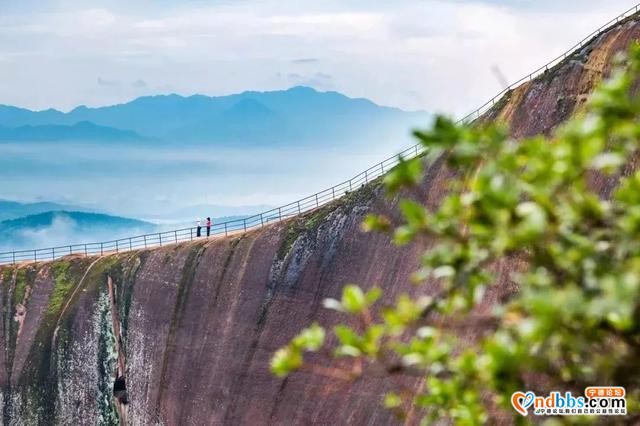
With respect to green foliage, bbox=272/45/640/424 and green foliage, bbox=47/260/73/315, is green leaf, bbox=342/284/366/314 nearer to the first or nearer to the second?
green foliage, bbox=272/45/640/424

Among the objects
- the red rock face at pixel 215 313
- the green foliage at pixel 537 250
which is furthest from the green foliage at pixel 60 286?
the green foliage at pixel 537 250

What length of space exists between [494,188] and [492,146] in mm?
773

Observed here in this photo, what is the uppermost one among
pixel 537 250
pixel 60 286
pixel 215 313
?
pixel 60 286

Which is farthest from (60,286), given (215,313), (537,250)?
(537,250)

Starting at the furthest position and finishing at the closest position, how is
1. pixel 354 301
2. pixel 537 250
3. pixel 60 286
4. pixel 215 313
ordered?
pixel 60 286
pixel 215 313
pixel 537 250
pixel 354 301

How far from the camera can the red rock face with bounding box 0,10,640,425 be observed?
243ft

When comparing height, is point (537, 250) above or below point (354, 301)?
above

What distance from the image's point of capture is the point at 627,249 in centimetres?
1374

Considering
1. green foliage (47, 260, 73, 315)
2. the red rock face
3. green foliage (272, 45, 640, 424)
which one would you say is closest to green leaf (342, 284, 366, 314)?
green foliage (272, 45, 640, 424)

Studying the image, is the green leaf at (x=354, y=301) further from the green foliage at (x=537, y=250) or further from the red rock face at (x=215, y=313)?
the red rock face at (x=215, y=313)

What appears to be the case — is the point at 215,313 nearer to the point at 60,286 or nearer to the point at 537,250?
the point at 60,286

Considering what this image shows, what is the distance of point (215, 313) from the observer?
8488cm

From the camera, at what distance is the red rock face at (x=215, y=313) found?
74.2 m

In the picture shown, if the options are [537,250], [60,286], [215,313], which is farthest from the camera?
[60,286]
